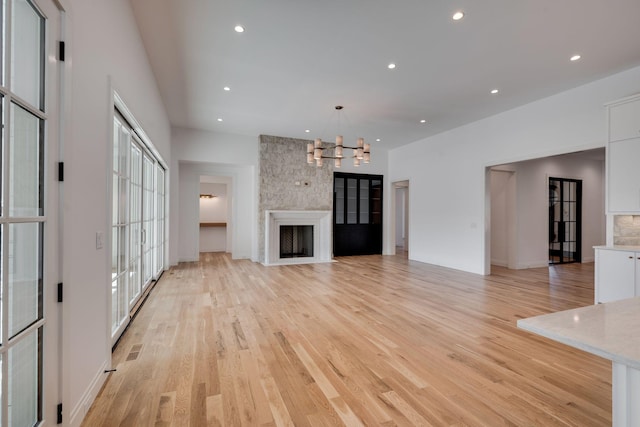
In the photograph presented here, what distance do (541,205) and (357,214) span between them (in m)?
4.74

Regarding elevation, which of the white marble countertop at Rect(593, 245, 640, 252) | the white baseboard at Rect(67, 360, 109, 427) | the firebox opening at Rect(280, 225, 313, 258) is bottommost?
the white baseboard at Rect(67, 360, 109, 427)

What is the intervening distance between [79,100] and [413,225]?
776cm

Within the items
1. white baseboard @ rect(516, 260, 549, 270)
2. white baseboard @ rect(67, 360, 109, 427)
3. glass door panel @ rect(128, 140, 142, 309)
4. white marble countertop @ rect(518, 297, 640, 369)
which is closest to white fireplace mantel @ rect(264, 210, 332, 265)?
glass door panel @ rect(128, 140, 142, 309)

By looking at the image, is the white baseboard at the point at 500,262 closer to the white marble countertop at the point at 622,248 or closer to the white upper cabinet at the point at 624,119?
the white marble countertop at the point at 622,248

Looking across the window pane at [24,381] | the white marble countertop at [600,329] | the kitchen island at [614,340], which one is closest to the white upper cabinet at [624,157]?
the white marble countertop at [600,329]

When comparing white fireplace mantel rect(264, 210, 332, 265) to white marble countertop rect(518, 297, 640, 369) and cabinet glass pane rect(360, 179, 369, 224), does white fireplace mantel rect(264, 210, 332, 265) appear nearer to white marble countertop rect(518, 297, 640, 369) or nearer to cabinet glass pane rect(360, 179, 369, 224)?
cabinet glass pane rect(360, 179, 369, 224)

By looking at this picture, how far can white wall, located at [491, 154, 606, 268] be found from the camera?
7020 millimetres

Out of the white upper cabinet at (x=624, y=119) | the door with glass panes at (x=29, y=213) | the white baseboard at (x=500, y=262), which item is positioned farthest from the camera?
the white baseboard at (x=500, y=262)

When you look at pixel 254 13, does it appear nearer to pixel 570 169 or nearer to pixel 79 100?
A: pixel 79 100

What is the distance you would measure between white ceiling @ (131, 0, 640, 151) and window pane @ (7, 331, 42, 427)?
3030 mm

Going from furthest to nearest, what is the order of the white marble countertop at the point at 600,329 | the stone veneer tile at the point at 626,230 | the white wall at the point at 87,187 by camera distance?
the stone veneer tile at the point at 626,230 → the white wall at the point at 87,187 → the white marble countertop at the point at 600,329

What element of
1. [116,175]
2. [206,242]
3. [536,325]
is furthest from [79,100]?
[206,242]

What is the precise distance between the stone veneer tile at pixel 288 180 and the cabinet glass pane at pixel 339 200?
1.70 ft

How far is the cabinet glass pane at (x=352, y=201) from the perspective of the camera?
28.9ft
